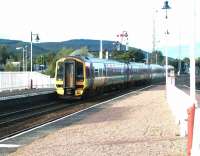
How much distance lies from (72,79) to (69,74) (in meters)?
0.42

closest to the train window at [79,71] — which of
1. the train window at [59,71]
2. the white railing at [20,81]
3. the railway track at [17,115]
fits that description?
the train window at [59,71]

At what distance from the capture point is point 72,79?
40750 millimetres

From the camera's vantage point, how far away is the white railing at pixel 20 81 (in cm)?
6034

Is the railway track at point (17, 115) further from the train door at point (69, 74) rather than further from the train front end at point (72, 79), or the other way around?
the train door at point (69, 74)

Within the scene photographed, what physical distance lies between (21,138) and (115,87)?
1533 inches

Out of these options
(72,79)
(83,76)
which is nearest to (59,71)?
→ (72,79)

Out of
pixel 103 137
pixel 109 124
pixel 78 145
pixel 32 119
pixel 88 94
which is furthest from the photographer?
pixel 88 94

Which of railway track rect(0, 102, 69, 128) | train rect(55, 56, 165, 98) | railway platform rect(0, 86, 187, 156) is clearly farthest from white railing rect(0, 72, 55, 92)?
railway platform rect(0, 86, 187, 156)

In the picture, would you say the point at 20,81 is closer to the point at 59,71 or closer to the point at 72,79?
the point at 59,71

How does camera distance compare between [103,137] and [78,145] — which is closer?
[78,145]

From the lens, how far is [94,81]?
4391cm

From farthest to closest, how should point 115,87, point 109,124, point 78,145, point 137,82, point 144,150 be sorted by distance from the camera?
1. point 137,82
2. point 115,87
3. point 109,124
4. point 78,145
5. point 144,150

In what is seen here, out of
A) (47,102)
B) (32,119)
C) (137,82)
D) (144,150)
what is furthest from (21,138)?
(137,82)

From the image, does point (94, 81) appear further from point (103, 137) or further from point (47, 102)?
point (103, 137)
